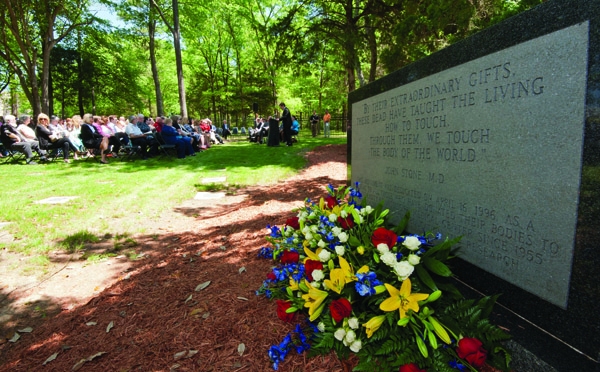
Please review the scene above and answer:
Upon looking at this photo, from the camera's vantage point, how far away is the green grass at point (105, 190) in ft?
14.6

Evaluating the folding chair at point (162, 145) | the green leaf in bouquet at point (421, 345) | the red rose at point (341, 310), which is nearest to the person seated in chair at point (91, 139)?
the folding chair at point (162, 145)

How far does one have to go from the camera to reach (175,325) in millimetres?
2314

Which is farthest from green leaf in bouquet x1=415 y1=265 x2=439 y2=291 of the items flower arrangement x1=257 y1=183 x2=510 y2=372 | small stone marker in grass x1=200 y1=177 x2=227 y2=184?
small stone marker in grass x1=200 y1=177 x2=227 y2=184

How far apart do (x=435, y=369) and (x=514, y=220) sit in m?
1.05

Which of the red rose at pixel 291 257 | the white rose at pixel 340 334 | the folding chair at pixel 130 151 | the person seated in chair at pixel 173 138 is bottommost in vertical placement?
the white rose at pixel 340 334

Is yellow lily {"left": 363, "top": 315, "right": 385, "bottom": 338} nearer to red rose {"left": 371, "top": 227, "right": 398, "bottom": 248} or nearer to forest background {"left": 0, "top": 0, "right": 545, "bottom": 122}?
red rose {"left": 371, "top": 227, "right": 398, "bottom": 248}

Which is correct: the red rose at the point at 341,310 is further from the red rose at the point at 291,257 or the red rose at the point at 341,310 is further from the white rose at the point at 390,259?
the red rose at the point at 291,257

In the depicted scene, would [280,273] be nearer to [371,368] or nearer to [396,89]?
[371,368]

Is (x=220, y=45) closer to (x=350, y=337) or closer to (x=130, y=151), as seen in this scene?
(x=130, y=151)

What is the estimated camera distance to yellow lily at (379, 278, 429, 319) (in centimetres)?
166

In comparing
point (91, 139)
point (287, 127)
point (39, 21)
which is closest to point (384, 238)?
point (91, 139)

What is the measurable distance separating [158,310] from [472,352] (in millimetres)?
2366

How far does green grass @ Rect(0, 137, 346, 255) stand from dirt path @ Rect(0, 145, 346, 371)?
581 mm

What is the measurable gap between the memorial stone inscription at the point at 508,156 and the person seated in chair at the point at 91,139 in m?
11.0
